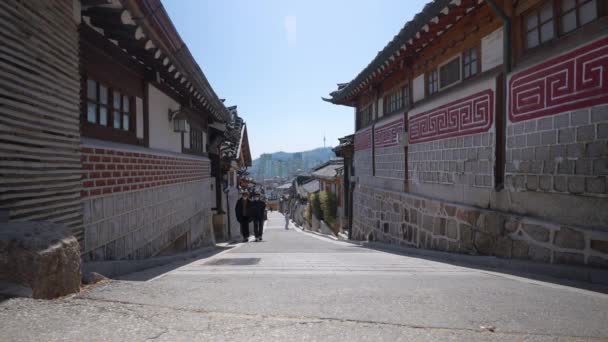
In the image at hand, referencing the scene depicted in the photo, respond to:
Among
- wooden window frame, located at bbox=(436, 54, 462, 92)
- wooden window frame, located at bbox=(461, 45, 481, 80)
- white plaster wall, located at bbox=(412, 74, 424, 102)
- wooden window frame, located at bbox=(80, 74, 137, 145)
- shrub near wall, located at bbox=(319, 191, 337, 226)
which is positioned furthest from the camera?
shrub near wall, located at bbox=(319, 191, 337, 226)

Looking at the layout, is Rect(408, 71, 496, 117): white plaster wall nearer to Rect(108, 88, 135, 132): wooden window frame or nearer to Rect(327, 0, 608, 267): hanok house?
Rect(327, 0, 608, 267): hanok house

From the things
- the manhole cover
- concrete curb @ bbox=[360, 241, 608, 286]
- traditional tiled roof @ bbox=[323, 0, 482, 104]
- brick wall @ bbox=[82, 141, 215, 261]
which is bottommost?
the manhole cover

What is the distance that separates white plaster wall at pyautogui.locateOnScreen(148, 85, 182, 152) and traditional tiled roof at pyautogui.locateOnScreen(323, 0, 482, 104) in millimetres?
5159

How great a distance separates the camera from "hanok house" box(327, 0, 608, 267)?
14.4ft

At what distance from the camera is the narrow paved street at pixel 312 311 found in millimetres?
2426

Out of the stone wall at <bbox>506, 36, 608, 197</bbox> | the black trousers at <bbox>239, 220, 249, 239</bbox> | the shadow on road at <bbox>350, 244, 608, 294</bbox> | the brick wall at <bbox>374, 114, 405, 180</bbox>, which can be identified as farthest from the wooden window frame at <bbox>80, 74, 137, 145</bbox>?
the brick wall at <bbox>374, 114, 405, 180</bbox>

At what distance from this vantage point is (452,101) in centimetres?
742

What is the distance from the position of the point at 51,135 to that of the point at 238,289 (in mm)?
2458

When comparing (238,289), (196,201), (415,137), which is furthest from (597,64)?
(196,201)

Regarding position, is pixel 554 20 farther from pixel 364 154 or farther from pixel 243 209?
pixel 364 154

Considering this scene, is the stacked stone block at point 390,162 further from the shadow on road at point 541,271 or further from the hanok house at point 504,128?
the shadow on road at point 541,271

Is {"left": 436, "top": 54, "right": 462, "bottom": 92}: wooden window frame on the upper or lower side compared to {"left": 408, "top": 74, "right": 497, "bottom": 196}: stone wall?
upper

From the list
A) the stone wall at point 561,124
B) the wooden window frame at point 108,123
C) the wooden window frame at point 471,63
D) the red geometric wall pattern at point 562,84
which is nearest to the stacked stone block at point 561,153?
the stone wall at point 561,124

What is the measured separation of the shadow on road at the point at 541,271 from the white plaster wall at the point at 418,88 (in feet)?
13.6
